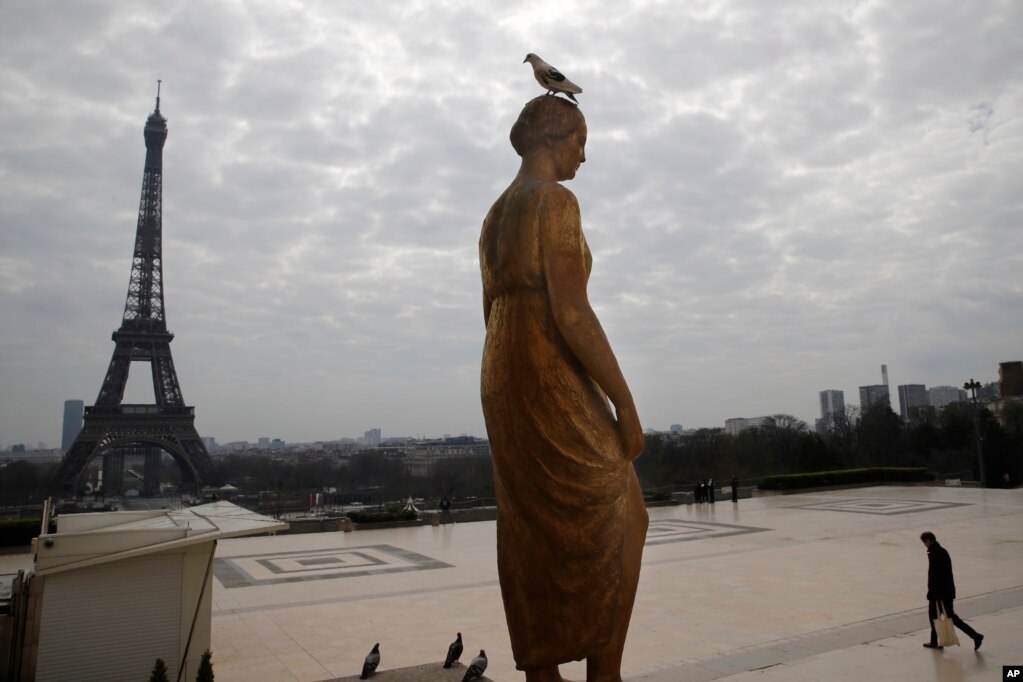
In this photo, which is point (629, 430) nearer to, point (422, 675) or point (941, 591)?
point (422, 675)

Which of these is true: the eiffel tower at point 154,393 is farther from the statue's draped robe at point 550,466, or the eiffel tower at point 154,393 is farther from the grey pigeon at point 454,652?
the statue's draped robe at point 550,466

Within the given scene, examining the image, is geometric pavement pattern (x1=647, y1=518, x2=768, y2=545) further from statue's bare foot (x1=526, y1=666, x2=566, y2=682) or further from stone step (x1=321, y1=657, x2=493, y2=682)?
statue's bare foot (x1=526, y1=666, x2=566, y2=682)

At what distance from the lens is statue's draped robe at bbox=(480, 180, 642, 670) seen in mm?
2703

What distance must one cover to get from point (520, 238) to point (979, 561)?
1282cm

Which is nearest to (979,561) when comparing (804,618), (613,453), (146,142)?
(804,618)

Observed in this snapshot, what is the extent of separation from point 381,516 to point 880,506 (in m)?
15.4

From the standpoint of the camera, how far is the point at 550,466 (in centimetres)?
270

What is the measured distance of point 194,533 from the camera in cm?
563

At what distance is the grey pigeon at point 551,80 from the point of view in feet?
10.3

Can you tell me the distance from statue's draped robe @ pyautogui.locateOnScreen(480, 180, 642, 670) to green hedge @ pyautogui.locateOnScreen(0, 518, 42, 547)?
17270mm

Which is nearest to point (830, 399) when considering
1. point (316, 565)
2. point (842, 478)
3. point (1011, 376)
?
point (1011, 376)

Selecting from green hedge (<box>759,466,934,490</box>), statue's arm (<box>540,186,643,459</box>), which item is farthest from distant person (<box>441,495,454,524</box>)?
statue's arm (<box>540,186,643,459</box>)

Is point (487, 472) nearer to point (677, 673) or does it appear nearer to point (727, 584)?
point (727, 584)

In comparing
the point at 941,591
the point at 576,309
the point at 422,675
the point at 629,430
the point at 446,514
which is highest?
the point at 576,309
